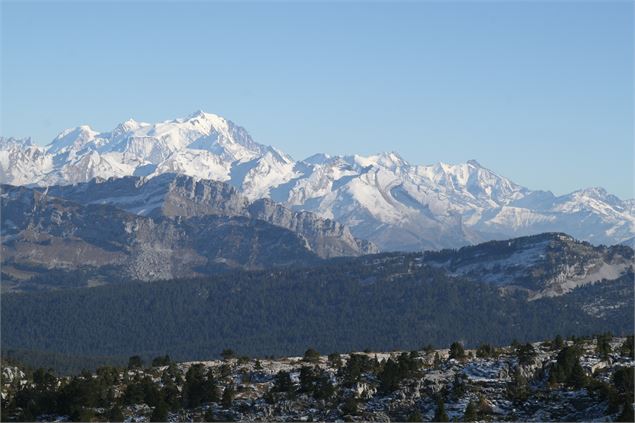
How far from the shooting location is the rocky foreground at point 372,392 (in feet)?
406

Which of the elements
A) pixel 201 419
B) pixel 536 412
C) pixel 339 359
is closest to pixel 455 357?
pixel 339 359

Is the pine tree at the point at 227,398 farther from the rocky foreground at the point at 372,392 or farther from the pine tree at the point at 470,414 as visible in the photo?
the pine tree at the point at 470,414

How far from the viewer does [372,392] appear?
13425cm

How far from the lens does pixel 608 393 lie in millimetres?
121062

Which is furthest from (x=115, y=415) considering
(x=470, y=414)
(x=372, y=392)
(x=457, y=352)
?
(x=457, y=352)

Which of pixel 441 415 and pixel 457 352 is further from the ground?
pixel 457 352

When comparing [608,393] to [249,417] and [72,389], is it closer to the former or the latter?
[249,417]

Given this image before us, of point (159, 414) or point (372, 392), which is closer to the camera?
point (159, 414)

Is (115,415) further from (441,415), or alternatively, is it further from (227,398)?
(441,415)

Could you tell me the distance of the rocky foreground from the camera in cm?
12369

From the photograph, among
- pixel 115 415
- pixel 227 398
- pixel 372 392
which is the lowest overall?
pixel 115 415

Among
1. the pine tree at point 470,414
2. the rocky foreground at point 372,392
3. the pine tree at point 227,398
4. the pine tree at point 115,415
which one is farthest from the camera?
the pine tree at point 227,398

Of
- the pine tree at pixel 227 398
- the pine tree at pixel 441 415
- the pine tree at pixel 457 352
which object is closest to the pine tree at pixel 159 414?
the pine tree at pixel 227 398

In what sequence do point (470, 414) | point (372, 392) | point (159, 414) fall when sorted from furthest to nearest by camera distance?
point (372, 392) → point (159, 414) → point (470, 414)
